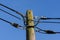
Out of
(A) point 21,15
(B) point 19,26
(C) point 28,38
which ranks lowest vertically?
(C) point 28,38

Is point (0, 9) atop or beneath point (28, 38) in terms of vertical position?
atop

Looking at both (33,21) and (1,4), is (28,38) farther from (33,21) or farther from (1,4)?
(1,4)

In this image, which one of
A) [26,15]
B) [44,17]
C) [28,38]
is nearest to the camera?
[28,38]

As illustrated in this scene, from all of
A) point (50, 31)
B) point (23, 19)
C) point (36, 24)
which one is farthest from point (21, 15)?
point (50, 31)

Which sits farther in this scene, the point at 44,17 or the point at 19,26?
the point at 44,17

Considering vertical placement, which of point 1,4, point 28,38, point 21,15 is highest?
point 1,4

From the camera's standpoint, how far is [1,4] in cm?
887

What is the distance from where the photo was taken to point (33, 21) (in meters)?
8.69

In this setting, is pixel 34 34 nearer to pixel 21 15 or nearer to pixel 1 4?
pixel 21 15

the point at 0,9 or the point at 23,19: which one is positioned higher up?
the point at 0,9

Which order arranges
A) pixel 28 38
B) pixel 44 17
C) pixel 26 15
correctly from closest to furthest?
pixel 28 38 < pixel 26 15 < pixel 44 17

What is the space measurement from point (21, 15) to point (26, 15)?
25 centimetres

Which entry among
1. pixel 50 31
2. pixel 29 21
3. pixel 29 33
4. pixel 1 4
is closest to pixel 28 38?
pixel 29 33

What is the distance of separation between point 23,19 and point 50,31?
5.24 ft
